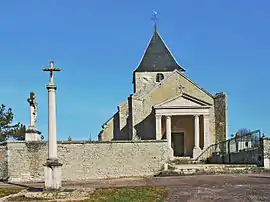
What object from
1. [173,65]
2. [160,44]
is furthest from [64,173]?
[160,44]

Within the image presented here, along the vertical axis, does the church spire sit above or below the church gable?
above

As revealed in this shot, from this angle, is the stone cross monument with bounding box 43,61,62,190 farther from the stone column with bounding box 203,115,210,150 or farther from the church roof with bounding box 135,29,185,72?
the church roof with bounding box 135,29,185,72

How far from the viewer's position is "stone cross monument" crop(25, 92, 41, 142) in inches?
847

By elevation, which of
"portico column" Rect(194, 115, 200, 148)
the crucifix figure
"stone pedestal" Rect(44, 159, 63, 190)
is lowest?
"stone pedestal" Rect(44, 159, 63, 190)

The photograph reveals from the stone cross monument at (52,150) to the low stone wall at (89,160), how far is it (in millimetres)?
8769

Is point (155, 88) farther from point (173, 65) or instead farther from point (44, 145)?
point (44, 145)

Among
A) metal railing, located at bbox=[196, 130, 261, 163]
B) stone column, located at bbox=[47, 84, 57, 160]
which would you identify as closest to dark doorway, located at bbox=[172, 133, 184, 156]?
metal railing, located at bbox=[196, 130, 261, 163]

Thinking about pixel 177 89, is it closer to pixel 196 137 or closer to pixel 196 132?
pixel 196 132

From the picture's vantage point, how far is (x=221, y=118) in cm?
3509

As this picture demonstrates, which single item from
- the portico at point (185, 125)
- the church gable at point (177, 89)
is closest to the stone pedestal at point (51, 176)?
the portico at point (185, 125)

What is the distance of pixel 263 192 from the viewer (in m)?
12.0

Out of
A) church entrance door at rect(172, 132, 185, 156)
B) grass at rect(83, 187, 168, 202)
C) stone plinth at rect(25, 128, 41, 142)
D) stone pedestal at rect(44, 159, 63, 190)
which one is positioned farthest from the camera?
church entrance door at rect(172, 132, 185, 156)

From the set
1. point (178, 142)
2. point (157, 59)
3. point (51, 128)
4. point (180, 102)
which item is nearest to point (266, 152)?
point (180, 102)

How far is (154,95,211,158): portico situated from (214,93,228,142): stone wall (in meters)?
1.42
